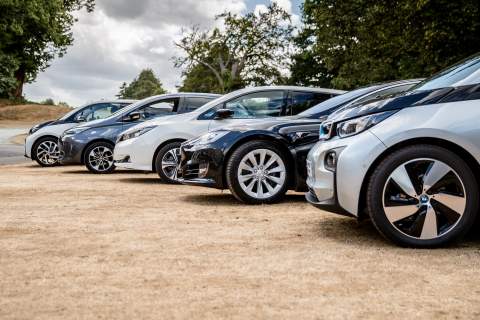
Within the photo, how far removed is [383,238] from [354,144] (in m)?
0.81

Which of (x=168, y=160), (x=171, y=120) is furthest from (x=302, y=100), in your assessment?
(x=168, y=160)

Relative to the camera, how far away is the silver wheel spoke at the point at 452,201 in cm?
432

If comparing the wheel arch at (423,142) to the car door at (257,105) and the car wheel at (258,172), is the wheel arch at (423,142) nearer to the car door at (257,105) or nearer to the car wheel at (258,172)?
the car wheel at (258,172)

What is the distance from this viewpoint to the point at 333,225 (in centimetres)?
548

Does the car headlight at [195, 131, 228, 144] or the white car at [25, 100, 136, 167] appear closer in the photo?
the car headlight at [195, 131, 228, 144]

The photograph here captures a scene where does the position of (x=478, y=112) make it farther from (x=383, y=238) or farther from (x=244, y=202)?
(x=244, y=202)

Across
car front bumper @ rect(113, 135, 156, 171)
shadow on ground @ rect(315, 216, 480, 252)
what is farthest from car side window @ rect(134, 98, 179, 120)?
shadow on ground @ rect(315, 216, 480, 252)

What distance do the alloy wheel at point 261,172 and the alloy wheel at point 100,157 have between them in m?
6.13

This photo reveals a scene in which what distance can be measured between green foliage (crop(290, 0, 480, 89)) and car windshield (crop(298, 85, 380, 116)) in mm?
10265

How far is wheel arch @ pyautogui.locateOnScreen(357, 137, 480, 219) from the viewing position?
4.38 meters

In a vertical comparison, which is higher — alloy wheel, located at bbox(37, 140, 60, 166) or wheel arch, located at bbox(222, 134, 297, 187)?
wheel arch, located at bbox(222, 134, 297, 187)

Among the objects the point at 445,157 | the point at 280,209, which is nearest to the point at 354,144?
the point at 445,157

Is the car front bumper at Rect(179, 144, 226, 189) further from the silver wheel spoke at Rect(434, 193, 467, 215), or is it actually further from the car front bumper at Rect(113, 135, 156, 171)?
→ the silver wheel spoke at Rect(434, 193, 467, 215)

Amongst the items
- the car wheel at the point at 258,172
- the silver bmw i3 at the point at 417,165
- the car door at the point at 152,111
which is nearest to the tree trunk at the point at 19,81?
the car door at the point at 152,111
